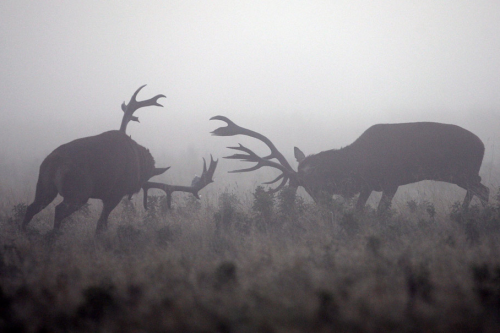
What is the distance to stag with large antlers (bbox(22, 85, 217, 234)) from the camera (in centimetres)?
589

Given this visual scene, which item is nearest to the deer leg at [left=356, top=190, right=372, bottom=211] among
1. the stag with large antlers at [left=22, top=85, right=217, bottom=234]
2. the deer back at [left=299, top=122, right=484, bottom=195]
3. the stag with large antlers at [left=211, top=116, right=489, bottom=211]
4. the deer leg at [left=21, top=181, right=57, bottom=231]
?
the stag with large antlers at [left=211, top=116, right=489, bottom=211]

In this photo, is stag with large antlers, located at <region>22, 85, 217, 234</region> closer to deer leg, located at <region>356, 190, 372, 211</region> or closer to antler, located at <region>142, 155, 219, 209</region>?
antler, located at <region>142, 155, 219, 209</region>

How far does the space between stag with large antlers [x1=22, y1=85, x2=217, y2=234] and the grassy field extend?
544 millimetres

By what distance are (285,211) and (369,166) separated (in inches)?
72.4

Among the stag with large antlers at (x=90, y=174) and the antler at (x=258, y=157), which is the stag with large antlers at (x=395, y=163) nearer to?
the antler at (x=258, y=157)

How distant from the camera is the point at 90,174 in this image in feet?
20.1

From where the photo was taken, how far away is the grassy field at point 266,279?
271 centimetres

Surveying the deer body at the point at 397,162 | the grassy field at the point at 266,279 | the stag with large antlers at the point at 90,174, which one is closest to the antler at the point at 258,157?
the deer body at the point at 397,162

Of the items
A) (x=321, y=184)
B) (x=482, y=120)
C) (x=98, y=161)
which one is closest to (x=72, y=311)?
(x=98, y=161)

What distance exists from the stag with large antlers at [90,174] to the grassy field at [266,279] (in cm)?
54

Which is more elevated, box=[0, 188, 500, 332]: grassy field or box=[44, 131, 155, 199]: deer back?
box=[44, 131, 155, 199]: deer back

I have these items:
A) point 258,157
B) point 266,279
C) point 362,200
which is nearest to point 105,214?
point 258,157

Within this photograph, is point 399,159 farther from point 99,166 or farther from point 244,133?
point 99,166

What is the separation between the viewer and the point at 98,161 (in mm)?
6324
